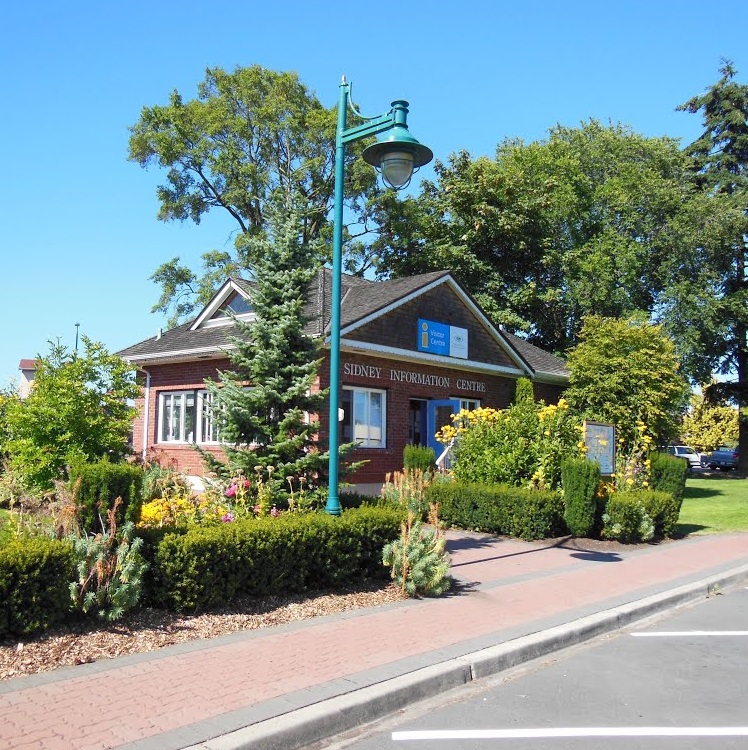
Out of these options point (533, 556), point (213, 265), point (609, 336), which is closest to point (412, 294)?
point (609, 336)

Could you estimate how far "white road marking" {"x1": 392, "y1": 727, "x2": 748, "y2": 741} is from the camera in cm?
473

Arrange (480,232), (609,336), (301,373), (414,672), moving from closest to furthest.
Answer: (414,672) < (301,373) < (609,336) < (480,232)

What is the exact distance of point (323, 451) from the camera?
1030 centimetres

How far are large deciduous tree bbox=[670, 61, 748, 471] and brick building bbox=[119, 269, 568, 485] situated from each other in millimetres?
12424

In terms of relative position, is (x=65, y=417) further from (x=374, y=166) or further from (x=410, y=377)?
(x=410, y=377)

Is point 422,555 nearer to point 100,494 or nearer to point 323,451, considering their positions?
point 323,451

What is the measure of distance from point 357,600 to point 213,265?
3049 centimetres

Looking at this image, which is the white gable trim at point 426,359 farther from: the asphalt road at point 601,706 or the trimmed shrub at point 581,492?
the asphalt road at point 601,706

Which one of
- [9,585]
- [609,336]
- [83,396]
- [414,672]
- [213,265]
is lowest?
[414,672]

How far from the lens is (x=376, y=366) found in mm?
18984

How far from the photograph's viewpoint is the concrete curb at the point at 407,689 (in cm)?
443

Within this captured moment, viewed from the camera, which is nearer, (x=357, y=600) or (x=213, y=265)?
(x=357, y=600)

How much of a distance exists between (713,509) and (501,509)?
9764mm

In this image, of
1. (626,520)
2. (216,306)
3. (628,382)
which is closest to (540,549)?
(626,520)
